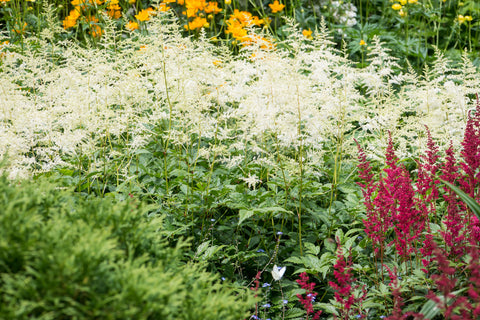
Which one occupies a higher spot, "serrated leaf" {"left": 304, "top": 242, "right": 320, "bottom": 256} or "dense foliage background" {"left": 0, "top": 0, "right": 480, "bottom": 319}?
"dense foliage background" {"left": 0, "top": 0, "right": 480, "bottom": 319}

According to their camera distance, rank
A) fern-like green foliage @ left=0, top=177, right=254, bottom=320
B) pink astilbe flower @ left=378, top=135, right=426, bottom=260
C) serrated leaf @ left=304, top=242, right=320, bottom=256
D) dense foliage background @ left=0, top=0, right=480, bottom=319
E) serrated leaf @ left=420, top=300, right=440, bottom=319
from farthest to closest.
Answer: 1. serrated leaf @ left=304, top=242, right=320, bottom=256
2. pink astilbe flower @ left=378, top=135, right=426, bottom=260
3. serrated leaf @ left=420, top=300, right=440, bottom=319
4. dense foliage background @ left=0, top=0, right=480, bottom=319
5. fern-like green foliage @ left=0, top=177, right=254, bottom=320

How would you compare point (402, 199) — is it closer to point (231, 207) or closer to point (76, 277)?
point (231, 207)

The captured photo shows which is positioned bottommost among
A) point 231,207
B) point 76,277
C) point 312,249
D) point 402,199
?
point 312,249

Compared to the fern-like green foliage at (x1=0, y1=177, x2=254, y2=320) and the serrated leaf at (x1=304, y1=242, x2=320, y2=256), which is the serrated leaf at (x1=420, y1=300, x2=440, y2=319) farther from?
the serrated leaf at (x1=304, y1=242, x2=320, y2=256)

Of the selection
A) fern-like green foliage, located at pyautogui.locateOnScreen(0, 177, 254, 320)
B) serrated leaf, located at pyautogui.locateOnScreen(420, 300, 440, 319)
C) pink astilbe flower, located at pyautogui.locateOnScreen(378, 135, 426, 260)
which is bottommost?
serrated leaf, located at pyautogui.locateOnScreen(420, 300, 440, 319)

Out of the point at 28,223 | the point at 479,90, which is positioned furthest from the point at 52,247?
the point at 479,90

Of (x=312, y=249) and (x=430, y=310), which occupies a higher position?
(x=430, y=310)

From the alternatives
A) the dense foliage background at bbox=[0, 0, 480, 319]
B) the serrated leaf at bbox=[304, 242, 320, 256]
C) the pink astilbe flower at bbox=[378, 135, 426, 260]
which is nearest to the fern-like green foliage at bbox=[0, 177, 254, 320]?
the dense foliage background at bbox=[0, 0, 480, 319]

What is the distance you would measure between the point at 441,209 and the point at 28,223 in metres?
2.56

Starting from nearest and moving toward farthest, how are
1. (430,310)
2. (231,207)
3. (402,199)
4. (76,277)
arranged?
(76,277) → (430,310) → (402,199) → (231,207)

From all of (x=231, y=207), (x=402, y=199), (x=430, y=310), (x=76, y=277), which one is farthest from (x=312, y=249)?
(x=76, y=277)

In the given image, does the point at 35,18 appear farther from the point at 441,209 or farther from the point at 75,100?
the point at 441,209

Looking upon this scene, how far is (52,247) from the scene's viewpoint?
143 cm

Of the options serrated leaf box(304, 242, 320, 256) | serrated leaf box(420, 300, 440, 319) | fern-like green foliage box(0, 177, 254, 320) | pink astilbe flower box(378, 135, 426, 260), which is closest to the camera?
fern-like green foliage box(0, 177, 254, 320)
